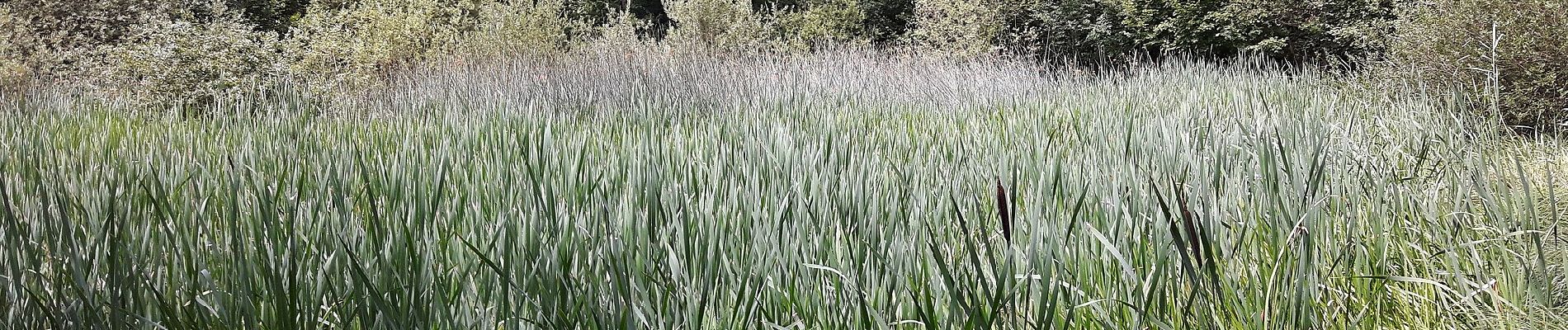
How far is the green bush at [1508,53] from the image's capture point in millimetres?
3826

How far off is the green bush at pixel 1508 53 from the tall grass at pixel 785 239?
1.66m

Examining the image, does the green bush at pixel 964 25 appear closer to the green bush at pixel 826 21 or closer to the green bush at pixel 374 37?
the green bush at pixel 826 21

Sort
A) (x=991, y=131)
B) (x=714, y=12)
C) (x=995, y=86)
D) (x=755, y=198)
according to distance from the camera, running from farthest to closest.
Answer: (x=714, y=12) → (x=995, y=86) → (x=991, y=131) → (x=755, y=198)

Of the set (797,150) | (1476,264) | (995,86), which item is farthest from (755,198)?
(995,86)

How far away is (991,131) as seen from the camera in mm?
2822

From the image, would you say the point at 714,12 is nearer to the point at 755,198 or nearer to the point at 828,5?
the point at 828,5

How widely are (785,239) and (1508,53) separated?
14.1ft

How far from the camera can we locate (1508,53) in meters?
3.99

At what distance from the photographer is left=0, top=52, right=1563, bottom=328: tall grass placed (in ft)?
→ 3.12

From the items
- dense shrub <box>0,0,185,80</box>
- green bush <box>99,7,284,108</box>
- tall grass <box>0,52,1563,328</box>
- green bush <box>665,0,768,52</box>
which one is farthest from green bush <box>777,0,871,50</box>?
tall grass <box>0,52,1563,328</box>

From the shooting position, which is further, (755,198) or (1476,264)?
(755,198)

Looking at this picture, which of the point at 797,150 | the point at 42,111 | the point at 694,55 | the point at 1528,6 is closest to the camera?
the point at 797,150

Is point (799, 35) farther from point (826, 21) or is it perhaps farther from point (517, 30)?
point (517, 30)

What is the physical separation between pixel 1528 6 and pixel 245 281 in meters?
4.84
